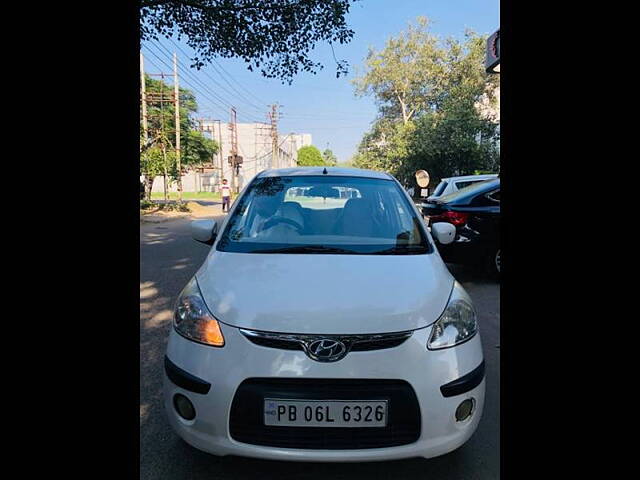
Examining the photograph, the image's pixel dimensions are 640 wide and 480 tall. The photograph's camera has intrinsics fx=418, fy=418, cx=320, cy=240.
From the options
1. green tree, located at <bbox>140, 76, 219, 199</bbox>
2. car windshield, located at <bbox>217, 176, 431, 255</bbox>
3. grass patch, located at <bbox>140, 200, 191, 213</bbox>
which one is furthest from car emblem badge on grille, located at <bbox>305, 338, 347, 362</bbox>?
grass patch, located at <bbox>140, 200, 191, 213</bbox>

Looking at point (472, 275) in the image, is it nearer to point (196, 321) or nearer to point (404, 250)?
point (404, 250)

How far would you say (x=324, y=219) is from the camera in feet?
9.46

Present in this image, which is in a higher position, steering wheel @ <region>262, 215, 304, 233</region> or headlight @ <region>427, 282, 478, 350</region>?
steering wheel @ <region>262, 215, 304, 233</region>

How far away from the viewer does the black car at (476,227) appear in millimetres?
5781

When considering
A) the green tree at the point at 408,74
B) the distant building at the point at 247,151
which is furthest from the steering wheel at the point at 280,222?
the distant building at the point at 247,151

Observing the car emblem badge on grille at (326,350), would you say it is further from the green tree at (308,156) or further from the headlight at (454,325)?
the green tree at (308,156)

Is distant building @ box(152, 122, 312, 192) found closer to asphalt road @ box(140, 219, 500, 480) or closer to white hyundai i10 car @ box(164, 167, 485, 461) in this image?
asphalt road @ box(140, 219, 500, 480)

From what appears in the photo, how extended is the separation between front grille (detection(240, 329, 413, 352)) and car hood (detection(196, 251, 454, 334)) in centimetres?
2

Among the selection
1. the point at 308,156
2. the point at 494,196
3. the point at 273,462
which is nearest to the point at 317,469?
the point at 273,462

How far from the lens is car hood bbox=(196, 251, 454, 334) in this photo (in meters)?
1.83

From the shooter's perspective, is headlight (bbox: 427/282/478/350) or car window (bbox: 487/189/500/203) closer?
headlight (bbox: 427/282/478/350)

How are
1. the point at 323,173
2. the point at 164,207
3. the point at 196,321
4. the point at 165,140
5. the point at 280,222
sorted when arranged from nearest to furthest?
the point at 196,321, the point at 280,222, the point at 323,173, the point at 165,140, the point at 164,207

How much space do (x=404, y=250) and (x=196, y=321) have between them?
129cm

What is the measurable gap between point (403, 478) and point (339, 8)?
5335 mm
